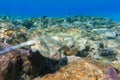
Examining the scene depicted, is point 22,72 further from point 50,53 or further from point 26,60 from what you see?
point 50,53

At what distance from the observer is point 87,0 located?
182m

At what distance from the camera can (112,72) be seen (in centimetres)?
454

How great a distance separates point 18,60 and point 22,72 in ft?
1.40

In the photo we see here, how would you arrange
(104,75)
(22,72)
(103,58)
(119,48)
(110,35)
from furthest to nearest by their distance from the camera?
1. (110,35)
2. (119,48)
3. (103,58)
4. (22,72)
5. (104,75)

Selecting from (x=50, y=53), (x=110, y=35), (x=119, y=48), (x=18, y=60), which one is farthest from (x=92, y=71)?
(x=110, y=35)

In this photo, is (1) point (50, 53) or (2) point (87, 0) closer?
(1) point (50, 53)

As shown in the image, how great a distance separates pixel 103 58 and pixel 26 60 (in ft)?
13.0

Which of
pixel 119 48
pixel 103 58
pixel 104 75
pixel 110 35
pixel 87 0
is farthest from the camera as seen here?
pixel 87 0

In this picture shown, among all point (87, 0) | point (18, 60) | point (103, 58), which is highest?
point (87, 0)

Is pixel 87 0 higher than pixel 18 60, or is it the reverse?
pixel 87 0

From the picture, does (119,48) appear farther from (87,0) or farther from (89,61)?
(87,0)

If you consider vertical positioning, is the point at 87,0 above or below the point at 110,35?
above

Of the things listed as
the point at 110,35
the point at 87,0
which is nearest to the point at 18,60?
the point at 110,35

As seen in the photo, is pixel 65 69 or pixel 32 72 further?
pixel 32 72
